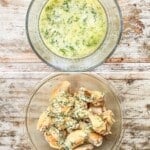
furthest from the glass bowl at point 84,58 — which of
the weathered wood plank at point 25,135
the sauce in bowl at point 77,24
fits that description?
the weathered wood plank at point 25,135

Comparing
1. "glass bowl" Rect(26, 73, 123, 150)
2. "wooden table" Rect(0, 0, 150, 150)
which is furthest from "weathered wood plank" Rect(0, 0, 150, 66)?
"glass bowl" Rect(26, 73, 123, 150)

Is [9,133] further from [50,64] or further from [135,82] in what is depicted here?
[135,82]

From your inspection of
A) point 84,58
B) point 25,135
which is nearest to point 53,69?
point 84,58

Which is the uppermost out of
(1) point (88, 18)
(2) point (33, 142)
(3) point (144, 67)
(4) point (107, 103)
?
(1) point (88, 18)

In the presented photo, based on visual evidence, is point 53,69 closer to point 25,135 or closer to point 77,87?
point 77,87

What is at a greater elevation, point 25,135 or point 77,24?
point 77,24

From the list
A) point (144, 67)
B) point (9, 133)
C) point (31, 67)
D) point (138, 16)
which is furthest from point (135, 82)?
point (9, 133)
